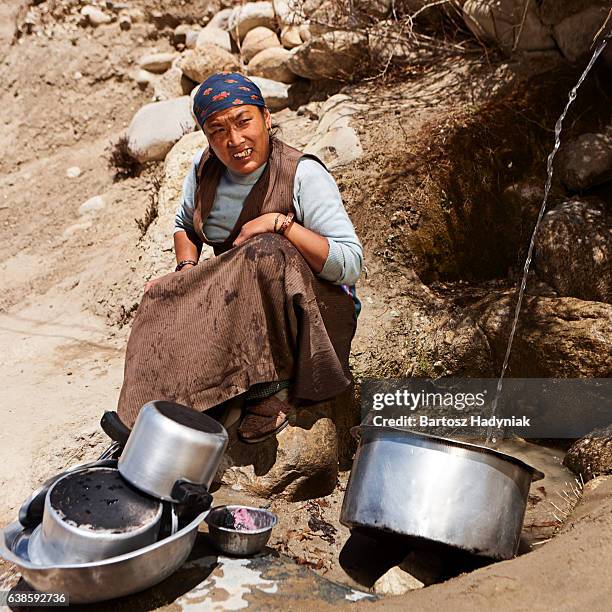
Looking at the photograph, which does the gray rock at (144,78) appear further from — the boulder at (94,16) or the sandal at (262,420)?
the sandal at (262,420)

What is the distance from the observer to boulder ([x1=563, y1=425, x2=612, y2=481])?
3.54 m

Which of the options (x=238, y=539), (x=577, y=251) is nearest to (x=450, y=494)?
(x=238, y=539)

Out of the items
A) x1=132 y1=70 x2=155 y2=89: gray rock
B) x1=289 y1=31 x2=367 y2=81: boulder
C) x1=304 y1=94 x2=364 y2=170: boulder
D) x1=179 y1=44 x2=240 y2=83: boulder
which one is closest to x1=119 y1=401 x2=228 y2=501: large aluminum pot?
x1=304 y1=94 x2=364 y2=170: boulder

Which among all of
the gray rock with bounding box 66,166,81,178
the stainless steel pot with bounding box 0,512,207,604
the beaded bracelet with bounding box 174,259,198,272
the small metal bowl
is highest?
the gray rock with bounding box 66,166,81,178

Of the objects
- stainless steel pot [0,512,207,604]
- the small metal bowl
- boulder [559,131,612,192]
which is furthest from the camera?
boulder [559,131,612,192]

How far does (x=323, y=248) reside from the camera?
121 inches

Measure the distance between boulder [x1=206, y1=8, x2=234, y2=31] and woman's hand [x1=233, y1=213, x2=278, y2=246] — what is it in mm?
4515

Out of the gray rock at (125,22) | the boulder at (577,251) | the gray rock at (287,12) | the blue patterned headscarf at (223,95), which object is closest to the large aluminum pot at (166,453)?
the blue patterned headscarf at (223,95)

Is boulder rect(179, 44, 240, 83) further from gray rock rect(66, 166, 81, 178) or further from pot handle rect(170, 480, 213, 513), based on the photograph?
pot handle rect(170, 480, 213, 513)

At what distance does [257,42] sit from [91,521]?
5.13 metres

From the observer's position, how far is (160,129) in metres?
6.27

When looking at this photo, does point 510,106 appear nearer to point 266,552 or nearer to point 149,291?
point 149,291

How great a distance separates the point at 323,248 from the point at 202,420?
34.6 inches

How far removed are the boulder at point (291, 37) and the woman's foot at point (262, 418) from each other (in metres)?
4.09
